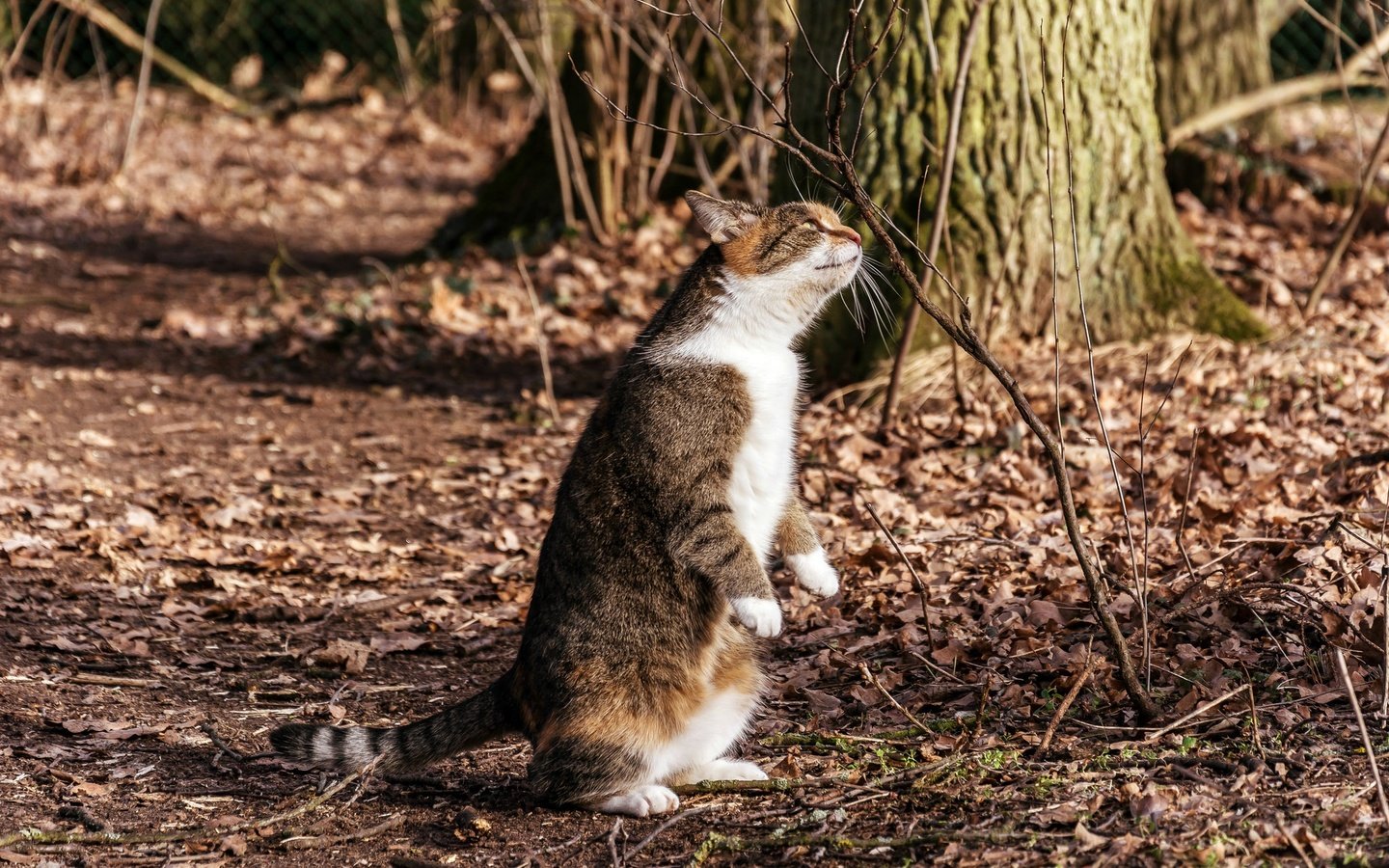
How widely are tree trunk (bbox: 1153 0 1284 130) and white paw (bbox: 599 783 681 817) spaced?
792cm

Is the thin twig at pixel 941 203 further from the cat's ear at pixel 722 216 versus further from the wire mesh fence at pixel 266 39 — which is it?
the wire mesh fence at pixel 266 39

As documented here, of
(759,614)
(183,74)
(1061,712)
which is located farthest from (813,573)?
(183,74)

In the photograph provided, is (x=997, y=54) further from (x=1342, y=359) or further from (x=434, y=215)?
(x=434, y=215)

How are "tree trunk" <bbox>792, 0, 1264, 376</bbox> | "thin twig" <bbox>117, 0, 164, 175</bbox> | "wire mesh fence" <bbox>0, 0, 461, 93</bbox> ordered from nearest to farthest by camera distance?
"tree trunk" <bbox>792, 0, 1264, 376</bbox>, "thin twig" <bbox>117, 0, 164, 175</bbox>, "wire mesh fence" <bbox>0, 0, 461, 93</bbox>

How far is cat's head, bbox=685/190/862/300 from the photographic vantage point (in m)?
3.99

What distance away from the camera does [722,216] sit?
13.2 feet

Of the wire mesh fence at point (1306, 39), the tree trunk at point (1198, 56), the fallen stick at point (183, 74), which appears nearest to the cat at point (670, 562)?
the tree trunk at point (1198, 56)

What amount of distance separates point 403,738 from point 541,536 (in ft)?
8.21

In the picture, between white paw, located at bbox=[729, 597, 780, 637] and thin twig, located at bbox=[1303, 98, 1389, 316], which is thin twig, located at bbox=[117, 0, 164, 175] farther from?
white paw, located at bbox=[729, 597, 780, 637]

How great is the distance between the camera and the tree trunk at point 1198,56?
33.1 feet

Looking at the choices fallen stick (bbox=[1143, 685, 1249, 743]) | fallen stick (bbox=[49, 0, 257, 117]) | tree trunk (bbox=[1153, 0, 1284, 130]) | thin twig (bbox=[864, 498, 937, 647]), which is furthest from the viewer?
fallen stick (bbox=[49, 0, 257, 117])

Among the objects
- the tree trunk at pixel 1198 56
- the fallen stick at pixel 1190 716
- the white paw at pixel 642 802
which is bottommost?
the white paw at pixel 642 802

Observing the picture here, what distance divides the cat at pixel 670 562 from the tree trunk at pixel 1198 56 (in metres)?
7.06

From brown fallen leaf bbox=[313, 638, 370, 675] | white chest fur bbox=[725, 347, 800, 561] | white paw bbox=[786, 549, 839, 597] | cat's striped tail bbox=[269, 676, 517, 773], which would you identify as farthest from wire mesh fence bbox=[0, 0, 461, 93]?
cat's striped tail bbox=[269, 676, 517, 773]
